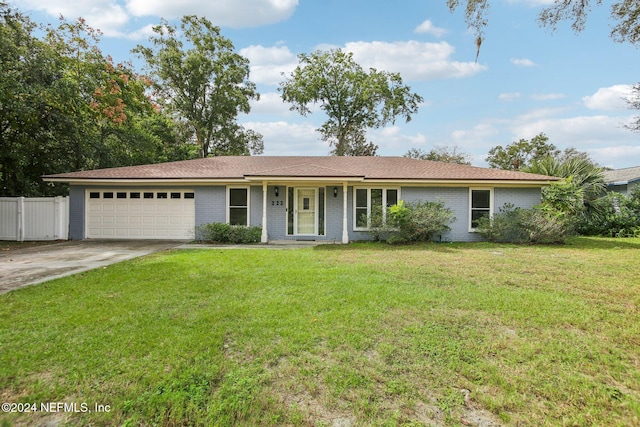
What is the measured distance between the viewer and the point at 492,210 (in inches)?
495

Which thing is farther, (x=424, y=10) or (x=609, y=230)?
(x=609, y=230)

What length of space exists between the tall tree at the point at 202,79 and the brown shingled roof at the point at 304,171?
1294 centimetres

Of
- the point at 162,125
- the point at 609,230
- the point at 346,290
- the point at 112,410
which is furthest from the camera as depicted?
the point at 162,125

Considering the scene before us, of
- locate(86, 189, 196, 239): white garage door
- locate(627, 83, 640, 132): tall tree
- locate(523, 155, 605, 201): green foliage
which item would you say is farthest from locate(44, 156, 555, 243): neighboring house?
locate(627, 83, 640, 132): tall tree

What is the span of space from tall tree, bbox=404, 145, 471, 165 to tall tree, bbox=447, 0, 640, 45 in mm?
29473

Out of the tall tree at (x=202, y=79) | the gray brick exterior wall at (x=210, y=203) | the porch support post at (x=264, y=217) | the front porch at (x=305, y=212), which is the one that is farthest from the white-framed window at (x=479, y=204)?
the tall tree at (x=202, y=79)

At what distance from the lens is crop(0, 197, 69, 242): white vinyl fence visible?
477 inches

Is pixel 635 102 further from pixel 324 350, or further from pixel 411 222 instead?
pixel 324 350

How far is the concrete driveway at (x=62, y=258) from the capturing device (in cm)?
630

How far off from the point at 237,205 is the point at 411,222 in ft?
22.2

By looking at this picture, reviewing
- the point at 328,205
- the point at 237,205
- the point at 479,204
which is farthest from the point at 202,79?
the point at 479,204

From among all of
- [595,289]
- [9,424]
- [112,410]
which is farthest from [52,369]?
[595,289]

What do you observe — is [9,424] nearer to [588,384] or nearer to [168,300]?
[168,300]

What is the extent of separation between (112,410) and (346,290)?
3.62 metres
